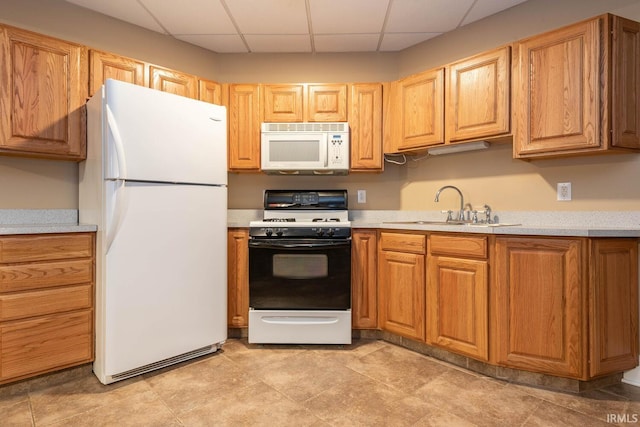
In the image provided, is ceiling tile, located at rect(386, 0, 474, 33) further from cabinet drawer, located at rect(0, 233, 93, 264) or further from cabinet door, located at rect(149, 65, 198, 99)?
cabinet drawer, located at rect(0, 233, 93, 264)

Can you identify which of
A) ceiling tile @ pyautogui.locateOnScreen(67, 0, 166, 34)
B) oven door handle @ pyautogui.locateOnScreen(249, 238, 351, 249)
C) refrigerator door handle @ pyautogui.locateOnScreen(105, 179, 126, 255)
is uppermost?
ceiling tile @ pyautogui.locateOnScreen(67, 0, 166, 34)

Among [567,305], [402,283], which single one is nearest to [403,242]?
[402,283]

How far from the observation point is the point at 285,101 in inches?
115

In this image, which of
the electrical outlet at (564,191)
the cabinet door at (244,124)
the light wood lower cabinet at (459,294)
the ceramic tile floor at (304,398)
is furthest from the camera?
the cabinet door at (244,124)

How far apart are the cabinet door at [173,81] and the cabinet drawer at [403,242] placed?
6.34 ft

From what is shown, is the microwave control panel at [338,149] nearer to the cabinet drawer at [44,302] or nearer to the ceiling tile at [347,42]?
the ceiling tile at [347,42]

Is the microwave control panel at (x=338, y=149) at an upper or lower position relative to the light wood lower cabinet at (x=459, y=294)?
upper

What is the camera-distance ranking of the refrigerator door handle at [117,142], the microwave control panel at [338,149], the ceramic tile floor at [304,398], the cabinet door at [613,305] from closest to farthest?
the ceramic tile floor at [304,398]
the cabinet door at [613,305]
the refrigerator door handle at [117,142]
the microwave control panel at [338,149]

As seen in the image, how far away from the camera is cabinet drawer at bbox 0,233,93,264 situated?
1825 mm

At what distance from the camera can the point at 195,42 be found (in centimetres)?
297

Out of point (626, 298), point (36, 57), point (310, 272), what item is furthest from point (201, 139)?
point (626, 298)

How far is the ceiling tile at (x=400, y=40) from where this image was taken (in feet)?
9.34

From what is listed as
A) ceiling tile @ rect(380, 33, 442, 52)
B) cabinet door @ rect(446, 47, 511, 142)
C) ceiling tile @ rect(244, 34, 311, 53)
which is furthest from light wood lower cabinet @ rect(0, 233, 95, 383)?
ceiling tile @ rect(380, 33, 442, 52)

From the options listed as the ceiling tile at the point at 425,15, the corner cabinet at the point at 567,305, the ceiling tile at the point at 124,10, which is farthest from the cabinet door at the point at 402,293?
the ceiling tile at the point at 124,10
